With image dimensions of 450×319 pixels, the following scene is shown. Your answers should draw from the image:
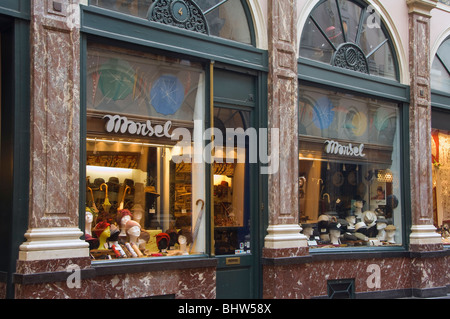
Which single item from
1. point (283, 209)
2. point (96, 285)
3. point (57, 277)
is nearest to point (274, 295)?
point (283, 209)

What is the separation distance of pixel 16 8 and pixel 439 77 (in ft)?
26.6

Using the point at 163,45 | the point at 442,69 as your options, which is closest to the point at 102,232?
the point at 163,45

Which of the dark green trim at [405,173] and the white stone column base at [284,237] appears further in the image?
the dark green trim at [405,173]

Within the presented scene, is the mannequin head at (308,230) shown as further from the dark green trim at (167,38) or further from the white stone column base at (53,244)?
the white stone column base at (53,244)

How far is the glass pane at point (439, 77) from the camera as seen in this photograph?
1116 centimetres

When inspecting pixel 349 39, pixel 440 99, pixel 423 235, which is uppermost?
pixel 349 39

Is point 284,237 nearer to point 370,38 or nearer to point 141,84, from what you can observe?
point 141,84

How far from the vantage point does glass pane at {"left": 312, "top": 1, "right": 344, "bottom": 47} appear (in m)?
9.41

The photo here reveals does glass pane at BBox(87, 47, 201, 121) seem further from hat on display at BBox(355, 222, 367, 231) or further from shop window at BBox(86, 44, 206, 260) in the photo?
hat on display at BBox(355, 222, 367, 231)

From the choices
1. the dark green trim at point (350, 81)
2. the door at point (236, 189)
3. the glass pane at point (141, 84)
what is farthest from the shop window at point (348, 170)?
the glass pane at point (141, 84)

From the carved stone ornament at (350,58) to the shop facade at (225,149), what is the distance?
1.3 inches

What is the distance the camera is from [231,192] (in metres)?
8.28

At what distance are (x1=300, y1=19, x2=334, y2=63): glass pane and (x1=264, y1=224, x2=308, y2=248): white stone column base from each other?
273 centimetres

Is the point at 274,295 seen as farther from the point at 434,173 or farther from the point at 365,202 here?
the point at 434,173
